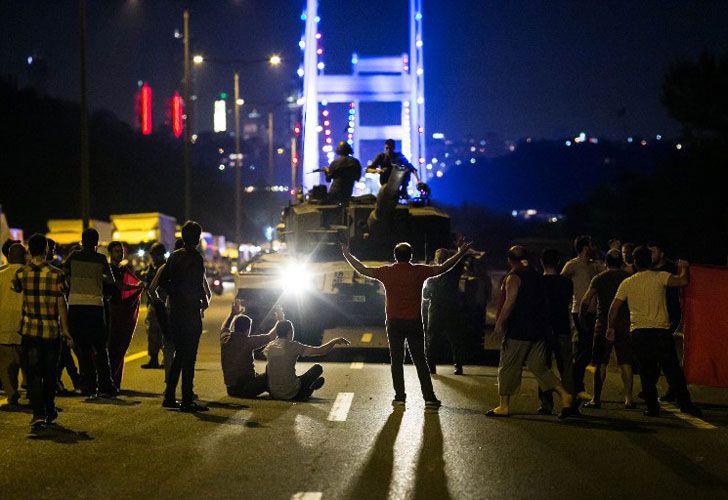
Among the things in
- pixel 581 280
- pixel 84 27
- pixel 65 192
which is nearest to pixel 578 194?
pixel 65 192

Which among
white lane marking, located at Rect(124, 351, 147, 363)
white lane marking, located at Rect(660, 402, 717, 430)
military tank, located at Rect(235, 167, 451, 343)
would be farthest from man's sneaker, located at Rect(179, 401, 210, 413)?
military tank, located at Rect(235, 167, 451, 343)

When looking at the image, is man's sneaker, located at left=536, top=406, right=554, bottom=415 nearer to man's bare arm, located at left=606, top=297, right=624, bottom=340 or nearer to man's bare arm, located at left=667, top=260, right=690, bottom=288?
man's bare arm, located at left=606, top=297, right=624, bottom=340

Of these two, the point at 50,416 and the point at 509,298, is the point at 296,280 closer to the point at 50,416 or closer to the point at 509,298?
the point at 509,298

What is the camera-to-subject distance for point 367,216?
18.9m

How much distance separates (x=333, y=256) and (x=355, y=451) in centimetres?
1063

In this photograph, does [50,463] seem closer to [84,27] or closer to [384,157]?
[384,157]

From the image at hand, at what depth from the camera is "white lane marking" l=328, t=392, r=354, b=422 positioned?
34.8 ft

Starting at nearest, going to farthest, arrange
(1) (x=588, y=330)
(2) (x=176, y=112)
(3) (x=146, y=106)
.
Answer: (1) (x=588, y=330), (3) (x=146, y=106), (2) (x=176, y=112)

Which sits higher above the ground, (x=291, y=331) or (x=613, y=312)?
(x=613, y=312)

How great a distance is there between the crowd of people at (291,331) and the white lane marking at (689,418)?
0.13 m

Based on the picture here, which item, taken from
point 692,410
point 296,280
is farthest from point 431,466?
point 296,280

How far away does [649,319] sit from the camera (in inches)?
430

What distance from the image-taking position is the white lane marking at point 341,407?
34.8 feet

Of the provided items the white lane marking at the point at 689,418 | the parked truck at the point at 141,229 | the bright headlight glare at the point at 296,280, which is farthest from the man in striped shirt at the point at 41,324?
the parked truck at the point at 141,229
